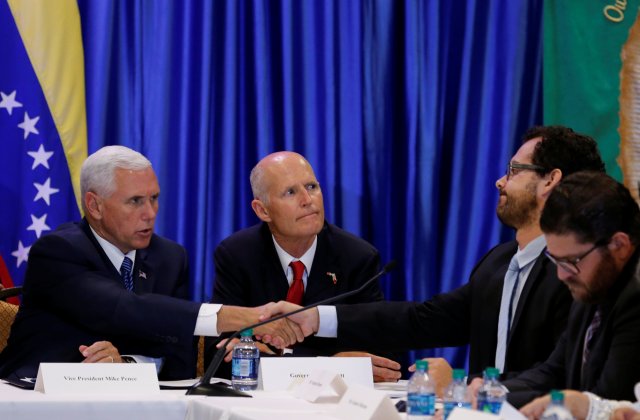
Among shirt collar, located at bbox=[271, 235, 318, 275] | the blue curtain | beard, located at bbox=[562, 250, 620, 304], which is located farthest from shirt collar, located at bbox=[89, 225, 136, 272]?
beard, located at bbox=[562, 250, 620, 304]

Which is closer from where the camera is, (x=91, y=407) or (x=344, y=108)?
(x=91, y=407)

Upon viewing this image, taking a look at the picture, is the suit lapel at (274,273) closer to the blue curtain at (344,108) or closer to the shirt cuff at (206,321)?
the shirt cuff at (206,321)

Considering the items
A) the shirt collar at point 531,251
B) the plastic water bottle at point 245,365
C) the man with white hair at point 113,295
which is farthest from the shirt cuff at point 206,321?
the shirt collar at point 531,251

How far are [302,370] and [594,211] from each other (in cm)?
129

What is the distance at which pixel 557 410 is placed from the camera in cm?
242

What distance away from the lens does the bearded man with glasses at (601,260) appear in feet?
9.46

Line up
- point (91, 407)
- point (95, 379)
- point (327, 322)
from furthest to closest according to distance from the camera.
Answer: point (327, 322) < point (95, 379) < point (91, 407)

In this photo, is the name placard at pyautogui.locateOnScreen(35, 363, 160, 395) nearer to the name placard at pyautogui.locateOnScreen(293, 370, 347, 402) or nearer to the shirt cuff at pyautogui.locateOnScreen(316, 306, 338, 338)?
the name placard at pyautogui.locateOnScreen(293, 370, 347, 402)

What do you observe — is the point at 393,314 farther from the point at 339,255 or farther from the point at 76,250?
the point at 76,250

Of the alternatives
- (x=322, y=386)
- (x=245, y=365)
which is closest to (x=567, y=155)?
(x=322, y=386)

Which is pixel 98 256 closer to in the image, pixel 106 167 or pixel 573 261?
pixel 106 167

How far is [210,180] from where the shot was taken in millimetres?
5844

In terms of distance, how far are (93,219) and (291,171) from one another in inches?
42.0

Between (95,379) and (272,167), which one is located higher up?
(272,167)
